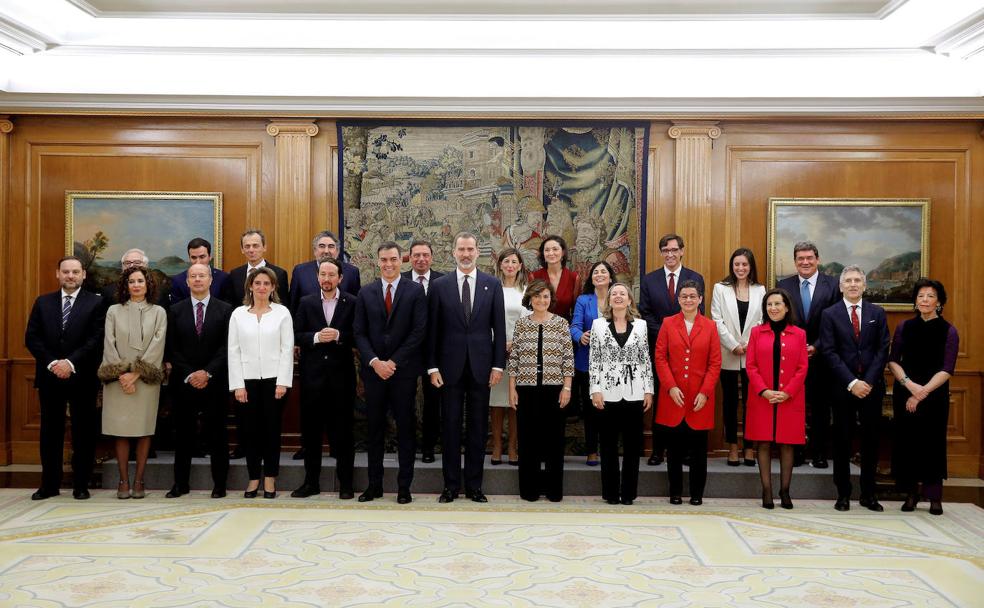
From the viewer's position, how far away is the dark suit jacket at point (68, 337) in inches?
255

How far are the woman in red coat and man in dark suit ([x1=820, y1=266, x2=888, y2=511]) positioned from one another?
0.29m

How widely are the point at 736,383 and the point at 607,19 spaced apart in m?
3.16

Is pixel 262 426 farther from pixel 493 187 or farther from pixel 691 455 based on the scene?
pixel 691 455

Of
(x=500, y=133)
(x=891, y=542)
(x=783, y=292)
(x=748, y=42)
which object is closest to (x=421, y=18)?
(x=500, y=133)

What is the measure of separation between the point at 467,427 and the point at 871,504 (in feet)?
9.90

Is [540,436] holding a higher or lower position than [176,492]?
higher

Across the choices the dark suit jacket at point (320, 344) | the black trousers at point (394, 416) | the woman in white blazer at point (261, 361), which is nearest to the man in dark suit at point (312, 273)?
the dark suit jacket at point (320, 344)

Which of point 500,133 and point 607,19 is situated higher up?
point 607,19

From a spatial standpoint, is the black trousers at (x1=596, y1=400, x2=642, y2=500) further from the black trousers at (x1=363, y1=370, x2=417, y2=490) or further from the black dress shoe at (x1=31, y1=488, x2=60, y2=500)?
the black dress shoe at (x1=31, y1=488, x2=60, y2=500)

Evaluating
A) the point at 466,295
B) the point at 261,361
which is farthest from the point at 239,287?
the point at 466,295

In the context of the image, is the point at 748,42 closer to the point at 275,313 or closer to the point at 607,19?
the point at 607,19

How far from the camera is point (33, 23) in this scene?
7.21 m

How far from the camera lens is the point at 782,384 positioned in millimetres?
6352

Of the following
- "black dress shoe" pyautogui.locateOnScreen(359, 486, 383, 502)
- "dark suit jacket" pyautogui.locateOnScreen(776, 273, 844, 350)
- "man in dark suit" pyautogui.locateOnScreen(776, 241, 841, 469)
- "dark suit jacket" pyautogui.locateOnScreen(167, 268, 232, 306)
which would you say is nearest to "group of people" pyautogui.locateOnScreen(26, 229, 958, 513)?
"black dress shoe" pyautogui.locateOnScreen(359, 486, 383, 502)
